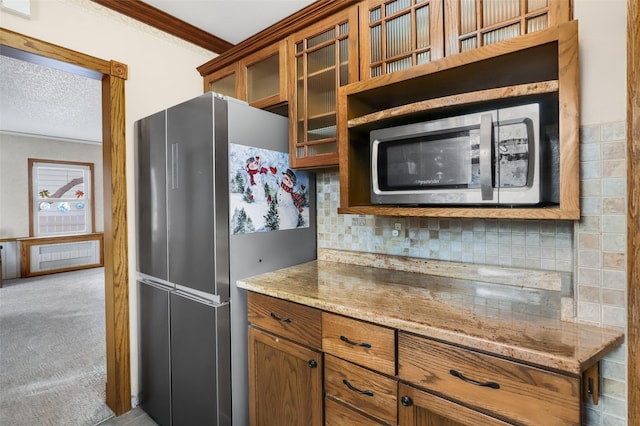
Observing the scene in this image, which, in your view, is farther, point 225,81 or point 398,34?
point 225,81

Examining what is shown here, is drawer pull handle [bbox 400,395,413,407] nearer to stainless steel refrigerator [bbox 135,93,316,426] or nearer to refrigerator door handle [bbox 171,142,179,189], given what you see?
stainless steel refrigerator [bbox 135,93,316,426]

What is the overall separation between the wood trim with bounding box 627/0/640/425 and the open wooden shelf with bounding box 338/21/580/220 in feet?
0.78

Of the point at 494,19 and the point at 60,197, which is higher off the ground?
the point at 494,19

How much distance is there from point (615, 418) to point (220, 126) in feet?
6.00

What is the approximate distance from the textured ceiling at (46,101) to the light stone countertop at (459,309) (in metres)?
3.31

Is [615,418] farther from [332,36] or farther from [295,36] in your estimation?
[295,36]

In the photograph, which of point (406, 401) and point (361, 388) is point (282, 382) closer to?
point (361, 388)

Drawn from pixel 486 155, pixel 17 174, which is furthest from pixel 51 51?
pixel 17 174

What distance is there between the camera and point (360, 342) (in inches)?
45.9

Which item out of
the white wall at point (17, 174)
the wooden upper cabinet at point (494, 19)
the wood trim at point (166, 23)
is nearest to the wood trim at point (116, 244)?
the wood trim at point (166, 23)

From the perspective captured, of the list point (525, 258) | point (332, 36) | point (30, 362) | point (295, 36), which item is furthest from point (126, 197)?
point (525, 258)

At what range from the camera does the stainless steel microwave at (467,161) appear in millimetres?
1060

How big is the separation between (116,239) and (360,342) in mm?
1728

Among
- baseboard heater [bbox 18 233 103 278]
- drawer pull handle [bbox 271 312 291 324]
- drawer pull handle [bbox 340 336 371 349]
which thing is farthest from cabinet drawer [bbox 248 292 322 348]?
baseboard heater [bbox 18 233 103 278]
